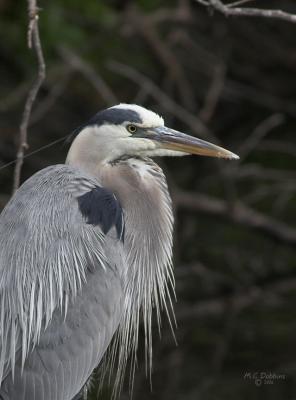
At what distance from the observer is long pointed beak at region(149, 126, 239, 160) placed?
316 cm

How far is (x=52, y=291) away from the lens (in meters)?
3.06

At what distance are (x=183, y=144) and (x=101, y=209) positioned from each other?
362 millimetres

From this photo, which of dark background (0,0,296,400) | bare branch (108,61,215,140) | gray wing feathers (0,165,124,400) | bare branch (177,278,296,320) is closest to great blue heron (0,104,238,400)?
gray wing feathers (0,165,124,400)

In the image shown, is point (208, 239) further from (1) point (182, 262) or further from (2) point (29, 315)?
(2) point (29, 315)

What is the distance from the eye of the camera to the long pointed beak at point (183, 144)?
10.4ft

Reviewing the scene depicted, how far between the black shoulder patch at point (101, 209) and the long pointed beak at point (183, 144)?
10.2 inches

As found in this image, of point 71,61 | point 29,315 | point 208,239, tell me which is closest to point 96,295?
point 29,315

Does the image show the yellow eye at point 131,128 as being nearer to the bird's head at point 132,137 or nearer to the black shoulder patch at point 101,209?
the bird's head at point 132,137

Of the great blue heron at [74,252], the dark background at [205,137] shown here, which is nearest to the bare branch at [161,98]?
the dark background at [205,137]

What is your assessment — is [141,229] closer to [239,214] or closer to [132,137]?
[132,137]

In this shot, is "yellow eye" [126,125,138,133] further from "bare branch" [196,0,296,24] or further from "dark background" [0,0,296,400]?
"dark background" [0,0,296,400]

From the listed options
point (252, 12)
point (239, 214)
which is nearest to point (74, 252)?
point (252, 12)

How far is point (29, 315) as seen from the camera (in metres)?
3.02

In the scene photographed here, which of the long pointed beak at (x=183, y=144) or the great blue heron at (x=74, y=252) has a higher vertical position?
the long pointed beak at (x=183, y=144)
